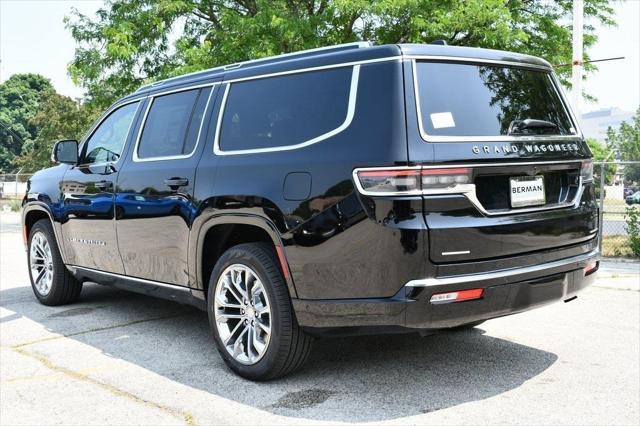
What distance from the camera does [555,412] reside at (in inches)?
142

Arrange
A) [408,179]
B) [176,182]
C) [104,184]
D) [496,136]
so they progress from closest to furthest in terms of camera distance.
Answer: [408,179], [496,136], [176,182], [104,184]

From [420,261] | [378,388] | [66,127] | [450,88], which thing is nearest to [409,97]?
[450,88]

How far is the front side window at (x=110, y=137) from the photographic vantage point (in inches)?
223

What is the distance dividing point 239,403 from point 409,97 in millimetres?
2025

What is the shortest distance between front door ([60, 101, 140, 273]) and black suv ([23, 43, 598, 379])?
0.61m

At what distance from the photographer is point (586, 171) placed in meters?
4.31

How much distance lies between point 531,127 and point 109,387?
10.3ft

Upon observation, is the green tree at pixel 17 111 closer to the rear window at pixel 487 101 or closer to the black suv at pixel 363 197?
the black suv at pixel 363 197

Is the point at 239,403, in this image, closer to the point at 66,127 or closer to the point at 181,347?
the point at 181,347

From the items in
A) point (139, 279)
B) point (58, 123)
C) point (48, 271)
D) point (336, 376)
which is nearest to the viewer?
point (336, 376)

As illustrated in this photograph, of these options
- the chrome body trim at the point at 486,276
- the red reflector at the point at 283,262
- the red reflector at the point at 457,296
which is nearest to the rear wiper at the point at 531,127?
the chrome body trim at the point at 486,276

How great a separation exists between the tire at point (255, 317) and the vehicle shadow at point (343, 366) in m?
0.15

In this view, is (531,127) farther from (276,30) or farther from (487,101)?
(276,30)

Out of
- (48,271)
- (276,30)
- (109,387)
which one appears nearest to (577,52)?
(276,30)
